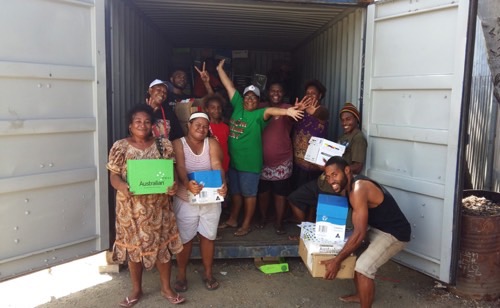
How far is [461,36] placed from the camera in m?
3.19

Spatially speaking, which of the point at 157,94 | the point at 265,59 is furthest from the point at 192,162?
the point at 265,59

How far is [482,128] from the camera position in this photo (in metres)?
6.62

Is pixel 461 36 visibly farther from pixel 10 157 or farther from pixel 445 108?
pixel 10 157

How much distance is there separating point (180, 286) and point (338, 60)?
3.25 metres

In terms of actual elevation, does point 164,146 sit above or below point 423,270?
above

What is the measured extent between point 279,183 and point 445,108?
5.91 feet

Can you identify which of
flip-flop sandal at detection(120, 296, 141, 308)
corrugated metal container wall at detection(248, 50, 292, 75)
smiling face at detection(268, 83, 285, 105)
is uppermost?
corrugated metal container wall at detection(248, 50, 292, 75)

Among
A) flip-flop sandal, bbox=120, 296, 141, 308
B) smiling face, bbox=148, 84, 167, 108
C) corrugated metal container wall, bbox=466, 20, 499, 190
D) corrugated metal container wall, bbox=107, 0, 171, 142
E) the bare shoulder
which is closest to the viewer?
the bare shoulder

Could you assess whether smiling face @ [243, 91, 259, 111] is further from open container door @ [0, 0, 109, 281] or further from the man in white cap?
open container door @ [0, 0, 109, 281]

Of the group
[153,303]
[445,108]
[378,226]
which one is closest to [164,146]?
[153,303]

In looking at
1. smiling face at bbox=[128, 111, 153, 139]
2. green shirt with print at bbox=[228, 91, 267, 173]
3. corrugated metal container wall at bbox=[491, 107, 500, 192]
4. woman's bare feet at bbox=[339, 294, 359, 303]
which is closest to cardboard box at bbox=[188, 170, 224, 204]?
smiling face at bbox=[128, 111, 153, 139]

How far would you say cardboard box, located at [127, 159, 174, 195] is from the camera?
298 centimetres

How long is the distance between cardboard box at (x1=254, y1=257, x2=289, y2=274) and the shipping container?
112cm

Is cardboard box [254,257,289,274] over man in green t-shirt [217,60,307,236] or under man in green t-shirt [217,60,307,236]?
under
